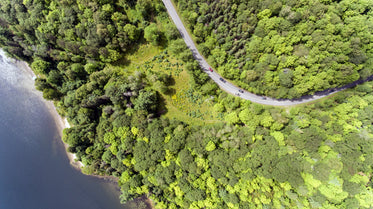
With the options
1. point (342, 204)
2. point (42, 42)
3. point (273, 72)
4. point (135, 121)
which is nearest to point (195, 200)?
point (135, 121)

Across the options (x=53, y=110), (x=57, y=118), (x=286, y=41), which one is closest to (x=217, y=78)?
(x=286, y=41)

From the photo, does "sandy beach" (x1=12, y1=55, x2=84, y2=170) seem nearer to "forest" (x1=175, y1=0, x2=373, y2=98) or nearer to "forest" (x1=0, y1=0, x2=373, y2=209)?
"forest" (x1=0, y1=0, x2=373, y2=209)

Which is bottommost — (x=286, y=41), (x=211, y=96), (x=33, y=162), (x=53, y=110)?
(x=33, y=162)

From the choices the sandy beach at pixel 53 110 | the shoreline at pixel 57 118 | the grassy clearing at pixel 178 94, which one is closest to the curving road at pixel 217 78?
the grassy clearing at pixel 178 94

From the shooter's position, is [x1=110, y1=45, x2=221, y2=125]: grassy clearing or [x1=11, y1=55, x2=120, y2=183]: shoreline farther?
[x1=11, y1=55, x2=120, y2=183]: shoreline

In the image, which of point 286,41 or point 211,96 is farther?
point 211,96

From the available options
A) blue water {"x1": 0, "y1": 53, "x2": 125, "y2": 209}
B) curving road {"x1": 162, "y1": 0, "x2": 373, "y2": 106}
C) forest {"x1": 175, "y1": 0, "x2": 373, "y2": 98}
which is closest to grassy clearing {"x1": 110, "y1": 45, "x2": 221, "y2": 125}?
curving road {"x1": 162, "y1": 0, "x2": 373, "y2": 106}

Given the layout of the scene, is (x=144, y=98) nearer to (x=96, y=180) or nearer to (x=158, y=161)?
(x=158, y=161)

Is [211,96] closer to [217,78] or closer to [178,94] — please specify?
[217,78]
